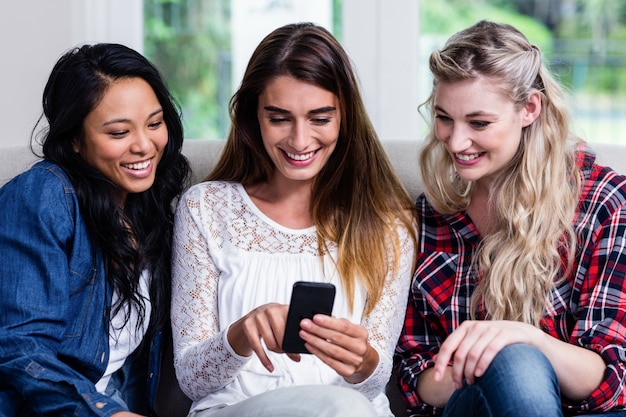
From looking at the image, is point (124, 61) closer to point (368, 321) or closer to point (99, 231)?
point (99, 231)

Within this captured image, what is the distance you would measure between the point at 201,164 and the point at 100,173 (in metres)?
0.40

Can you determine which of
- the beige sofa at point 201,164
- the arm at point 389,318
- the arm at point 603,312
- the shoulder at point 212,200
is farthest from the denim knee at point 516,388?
the shoulder at point 212,200

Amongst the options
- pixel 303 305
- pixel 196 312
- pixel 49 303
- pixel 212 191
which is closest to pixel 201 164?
pixel 212 191

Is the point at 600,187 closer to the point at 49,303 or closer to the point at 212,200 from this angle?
the point at 212,200

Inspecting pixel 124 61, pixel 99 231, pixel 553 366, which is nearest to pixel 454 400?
pixel 553 366

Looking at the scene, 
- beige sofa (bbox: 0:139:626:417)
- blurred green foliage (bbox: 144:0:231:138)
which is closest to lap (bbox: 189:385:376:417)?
beige sofa (bbox: 0:139:626:417)

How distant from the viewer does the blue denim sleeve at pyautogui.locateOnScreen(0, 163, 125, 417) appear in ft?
4.86

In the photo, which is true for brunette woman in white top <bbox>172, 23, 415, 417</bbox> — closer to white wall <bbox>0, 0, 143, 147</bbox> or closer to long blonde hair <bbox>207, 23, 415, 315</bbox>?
long blonde hair <bbox>207, 23, 415, 315</bbox>

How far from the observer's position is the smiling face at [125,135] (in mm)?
1662

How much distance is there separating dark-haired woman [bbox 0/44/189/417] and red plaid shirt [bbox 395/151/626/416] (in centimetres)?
55

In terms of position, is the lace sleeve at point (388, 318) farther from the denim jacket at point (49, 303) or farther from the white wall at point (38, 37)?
the white wall at point (38, 37)

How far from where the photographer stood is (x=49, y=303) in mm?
1540

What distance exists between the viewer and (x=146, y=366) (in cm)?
185

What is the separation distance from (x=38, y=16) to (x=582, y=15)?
69.5 inches
